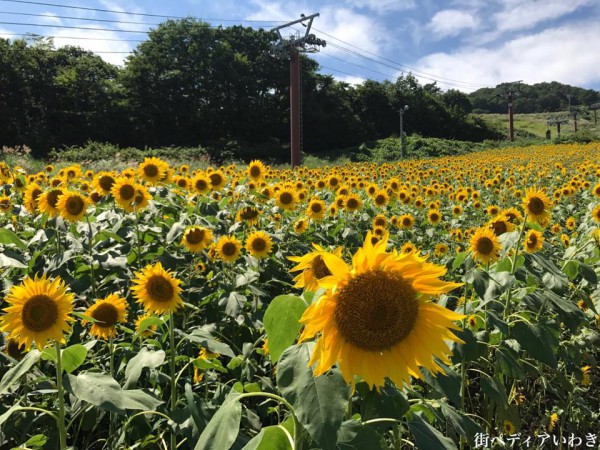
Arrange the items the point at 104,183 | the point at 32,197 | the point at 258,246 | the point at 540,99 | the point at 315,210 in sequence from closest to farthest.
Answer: the point at 258,246
the point at 32,197
the point at 104,183
the point at 315,210
the point at 540,99

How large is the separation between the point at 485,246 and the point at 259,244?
4.47 feet

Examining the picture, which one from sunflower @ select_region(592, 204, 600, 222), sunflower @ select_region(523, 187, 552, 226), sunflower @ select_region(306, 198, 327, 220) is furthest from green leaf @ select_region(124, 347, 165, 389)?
sunflower @ select_region(592, 204, 600, 222)

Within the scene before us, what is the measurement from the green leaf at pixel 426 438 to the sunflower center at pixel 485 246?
1.60 meters

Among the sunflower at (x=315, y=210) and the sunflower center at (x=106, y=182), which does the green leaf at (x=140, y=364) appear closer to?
the sunflower center at (x=106, y=182)

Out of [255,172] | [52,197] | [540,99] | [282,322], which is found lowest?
[282,322]

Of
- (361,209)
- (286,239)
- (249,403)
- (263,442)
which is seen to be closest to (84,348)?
(263,442)

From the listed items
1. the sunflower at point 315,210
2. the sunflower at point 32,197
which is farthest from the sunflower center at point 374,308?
the sunflower at point 315,210

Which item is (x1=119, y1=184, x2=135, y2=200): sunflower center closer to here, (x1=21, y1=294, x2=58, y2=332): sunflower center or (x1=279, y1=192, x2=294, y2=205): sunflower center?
(x1=279, y1=192, x2=294, y2=205): sunflower center

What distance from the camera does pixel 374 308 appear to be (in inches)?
37.7

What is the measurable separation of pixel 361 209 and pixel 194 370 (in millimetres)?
3201

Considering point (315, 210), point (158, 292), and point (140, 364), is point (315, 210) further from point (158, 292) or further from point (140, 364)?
point (140, 364)

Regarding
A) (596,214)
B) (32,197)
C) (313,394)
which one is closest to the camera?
(313,394)

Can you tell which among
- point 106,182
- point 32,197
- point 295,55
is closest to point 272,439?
point 106,182

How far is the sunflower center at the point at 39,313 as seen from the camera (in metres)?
1.45
